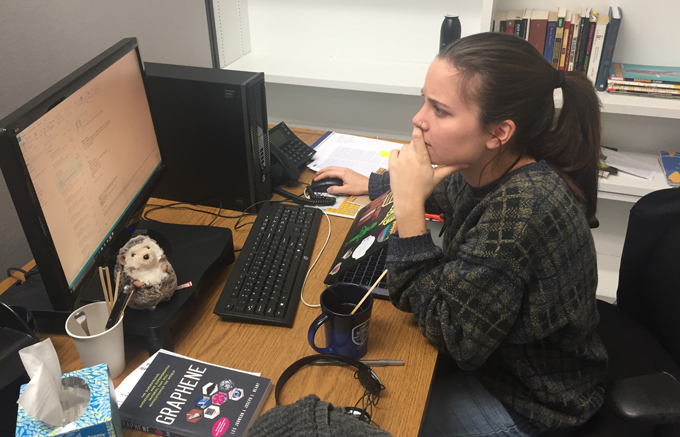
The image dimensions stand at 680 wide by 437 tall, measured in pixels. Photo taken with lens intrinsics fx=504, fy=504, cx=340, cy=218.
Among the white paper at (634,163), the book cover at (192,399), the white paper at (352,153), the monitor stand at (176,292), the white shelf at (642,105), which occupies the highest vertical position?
the white shelf at (642,105)

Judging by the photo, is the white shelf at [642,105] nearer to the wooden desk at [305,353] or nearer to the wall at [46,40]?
the wooden desk at [305,353]

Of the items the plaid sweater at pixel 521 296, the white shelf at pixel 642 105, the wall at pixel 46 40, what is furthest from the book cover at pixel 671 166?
the wall at pixel 46 40

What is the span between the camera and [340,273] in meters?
1.05

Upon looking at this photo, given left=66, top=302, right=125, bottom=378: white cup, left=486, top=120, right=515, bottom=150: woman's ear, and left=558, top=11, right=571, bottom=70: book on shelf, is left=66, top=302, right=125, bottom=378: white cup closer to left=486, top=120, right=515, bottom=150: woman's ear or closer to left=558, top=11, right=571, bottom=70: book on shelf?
left=486, top=120, right=515, bottom=150: woman's ear

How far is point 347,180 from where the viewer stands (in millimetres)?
1446

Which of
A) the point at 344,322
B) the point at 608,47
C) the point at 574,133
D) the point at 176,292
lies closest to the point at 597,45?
the point at 608,47

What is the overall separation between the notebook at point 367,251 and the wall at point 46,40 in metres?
0.75

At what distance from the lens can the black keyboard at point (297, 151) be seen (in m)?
1.56

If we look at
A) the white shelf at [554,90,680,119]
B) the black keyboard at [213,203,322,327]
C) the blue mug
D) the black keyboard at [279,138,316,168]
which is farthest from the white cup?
the white shelf at [554,90,680,119]

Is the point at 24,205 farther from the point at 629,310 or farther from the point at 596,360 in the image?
the point at 629,310

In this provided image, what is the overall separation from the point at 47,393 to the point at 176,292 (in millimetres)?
343

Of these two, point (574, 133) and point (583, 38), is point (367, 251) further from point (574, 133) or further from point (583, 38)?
point (583, 38)

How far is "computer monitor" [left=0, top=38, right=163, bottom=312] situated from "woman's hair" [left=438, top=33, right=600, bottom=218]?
2.00ft

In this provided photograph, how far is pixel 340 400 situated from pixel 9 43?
102 centimetres
